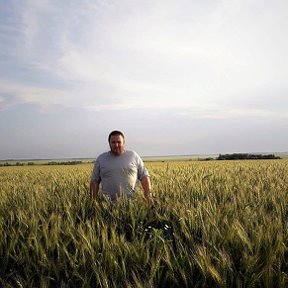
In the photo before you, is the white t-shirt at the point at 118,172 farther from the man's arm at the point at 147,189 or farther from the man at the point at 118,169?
the man's arm at the point at 147,189

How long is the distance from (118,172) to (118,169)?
0.14 feet

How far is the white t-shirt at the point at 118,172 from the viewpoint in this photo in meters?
4.96

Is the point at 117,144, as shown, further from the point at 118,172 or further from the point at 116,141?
the point at 118,172

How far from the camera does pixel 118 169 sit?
195 inches

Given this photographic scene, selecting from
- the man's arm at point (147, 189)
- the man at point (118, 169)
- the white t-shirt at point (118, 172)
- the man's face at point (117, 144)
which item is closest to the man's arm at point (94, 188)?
the man at point (118, 169)

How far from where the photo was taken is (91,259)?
243 cm

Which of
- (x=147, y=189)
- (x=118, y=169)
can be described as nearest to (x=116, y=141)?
(x=118, y=169)

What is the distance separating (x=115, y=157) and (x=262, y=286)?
10.2 feet

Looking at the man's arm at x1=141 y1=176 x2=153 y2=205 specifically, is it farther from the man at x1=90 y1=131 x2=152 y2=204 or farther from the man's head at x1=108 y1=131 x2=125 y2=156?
the man's head at x1=108 y1=131 x2=125 y2=156

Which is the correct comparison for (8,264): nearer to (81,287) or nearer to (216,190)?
(81,287)

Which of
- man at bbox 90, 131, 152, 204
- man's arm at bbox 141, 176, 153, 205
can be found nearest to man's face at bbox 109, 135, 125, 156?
man at bbox 90, 131, 152, 204

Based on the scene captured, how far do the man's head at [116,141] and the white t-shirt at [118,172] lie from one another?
10 centimetres

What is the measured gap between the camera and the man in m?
4.93

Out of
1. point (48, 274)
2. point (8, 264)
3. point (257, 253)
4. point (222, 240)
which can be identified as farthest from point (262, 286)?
point (8, 264)
